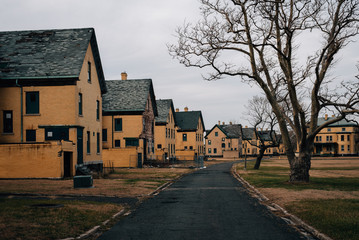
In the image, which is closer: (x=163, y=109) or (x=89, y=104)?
(x=89, y=104)

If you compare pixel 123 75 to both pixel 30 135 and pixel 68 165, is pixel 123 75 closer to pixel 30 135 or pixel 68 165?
pixel 30 135

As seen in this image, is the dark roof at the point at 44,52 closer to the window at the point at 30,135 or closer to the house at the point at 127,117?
the window at the point at 30,135

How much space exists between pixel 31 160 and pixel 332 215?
2059cm

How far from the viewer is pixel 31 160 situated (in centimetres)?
2639

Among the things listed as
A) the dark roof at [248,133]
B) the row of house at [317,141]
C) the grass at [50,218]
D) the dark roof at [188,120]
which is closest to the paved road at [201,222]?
the grass at [50,218]

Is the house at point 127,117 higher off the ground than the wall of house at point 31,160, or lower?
higher

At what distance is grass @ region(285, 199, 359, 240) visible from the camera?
9.56 m

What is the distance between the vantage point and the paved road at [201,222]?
936 cm

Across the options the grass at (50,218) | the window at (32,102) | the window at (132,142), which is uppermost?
the window at (32,102)

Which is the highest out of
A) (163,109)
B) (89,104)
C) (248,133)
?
(163,109)

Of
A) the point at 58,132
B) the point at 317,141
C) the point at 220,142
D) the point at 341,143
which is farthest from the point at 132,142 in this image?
the point at 317,141

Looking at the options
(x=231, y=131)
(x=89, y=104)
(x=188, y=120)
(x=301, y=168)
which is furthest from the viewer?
(x=231, y=131)

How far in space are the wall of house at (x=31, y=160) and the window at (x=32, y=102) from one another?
16.3 ft

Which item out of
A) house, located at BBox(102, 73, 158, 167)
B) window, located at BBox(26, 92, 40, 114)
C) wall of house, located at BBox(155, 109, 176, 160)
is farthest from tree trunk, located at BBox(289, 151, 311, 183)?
wall of house, located at BBox(155, 109, 176, 160)
